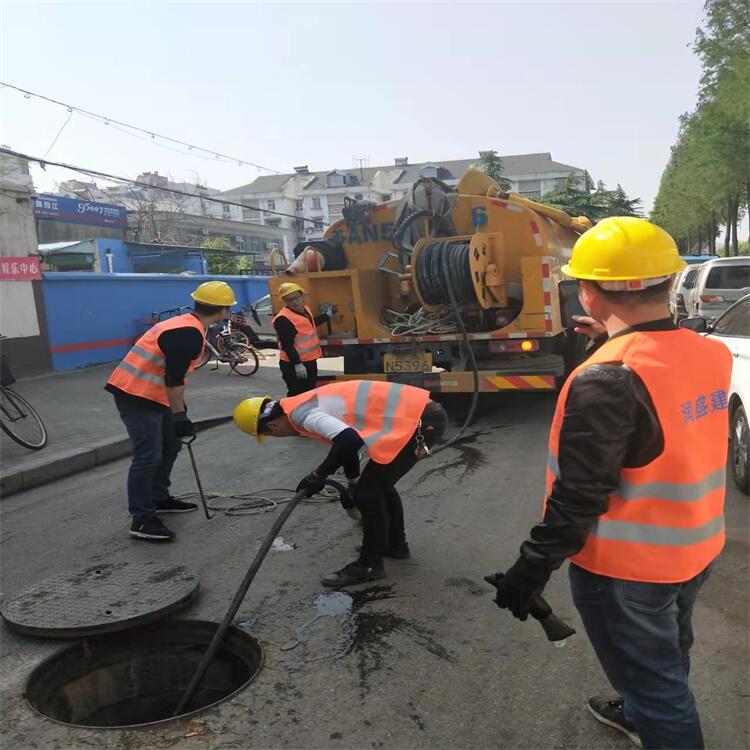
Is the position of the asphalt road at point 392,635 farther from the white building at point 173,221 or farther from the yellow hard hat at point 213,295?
the white building at point 173,221

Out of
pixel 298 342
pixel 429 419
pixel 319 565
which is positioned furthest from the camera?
pixel 298 342

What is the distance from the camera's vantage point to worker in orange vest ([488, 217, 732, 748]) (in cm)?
183

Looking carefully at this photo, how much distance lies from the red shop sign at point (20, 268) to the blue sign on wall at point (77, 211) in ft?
61.6

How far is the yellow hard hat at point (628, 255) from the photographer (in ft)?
6.42

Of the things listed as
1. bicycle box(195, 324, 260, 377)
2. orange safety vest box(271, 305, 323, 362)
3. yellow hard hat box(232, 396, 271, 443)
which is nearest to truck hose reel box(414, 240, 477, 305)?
orange safety vest box(271, 305, 323, 362)

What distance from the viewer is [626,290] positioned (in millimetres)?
1974

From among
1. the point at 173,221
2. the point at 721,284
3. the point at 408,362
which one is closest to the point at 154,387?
the point at 408,362

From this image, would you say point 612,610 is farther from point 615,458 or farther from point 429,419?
point 429,419

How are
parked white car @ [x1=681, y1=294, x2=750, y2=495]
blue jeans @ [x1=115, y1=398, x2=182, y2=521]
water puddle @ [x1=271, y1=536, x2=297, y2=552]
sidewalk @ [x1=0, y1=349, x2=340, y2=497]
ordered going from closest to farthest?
water puddle @ [x1=271, y1=536, x2=297, y2=552]
blue jeans @ [x1=115, y1=398, x2=182, y2=521]
parked white car @ [x1=681, y1=294, x2=750, y2=495]
sidewalk @ [x1=0, y1=349, x2=340, y2=497]

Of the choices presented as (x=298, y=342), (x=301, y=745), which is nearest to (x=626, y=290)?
(x=301, y=745)

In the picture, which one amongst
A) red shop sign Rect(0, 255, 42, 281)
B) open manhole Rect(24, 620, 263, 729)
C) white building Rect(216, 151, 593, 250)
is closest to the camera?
open manhole Rect(24, 620, 263, 729)

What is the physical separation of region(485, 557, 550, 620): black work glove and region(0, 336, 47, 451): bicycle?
21.3 ft

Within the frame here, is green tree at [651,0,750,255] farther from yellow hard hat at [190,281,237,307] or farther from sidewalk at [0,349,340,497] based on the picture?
yellow hard hat at [190,281,237,307]

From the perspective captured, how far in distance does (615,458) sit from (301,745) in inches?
65.0
